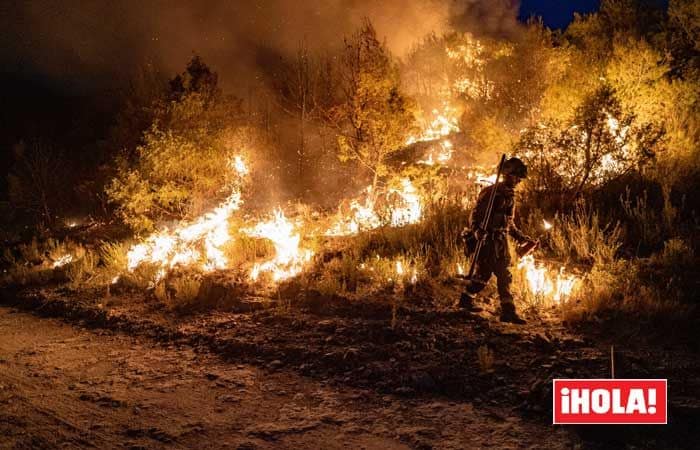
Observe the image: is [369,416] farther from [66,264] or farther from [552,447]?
[66,264]

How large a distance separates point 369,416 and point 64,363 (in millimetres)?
3854

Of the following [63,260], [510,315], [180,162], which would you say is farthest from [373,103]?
[63,260]

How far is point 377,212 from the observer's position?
38.3 ft

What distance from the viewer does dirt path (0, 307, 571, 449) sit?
3869 millimetres

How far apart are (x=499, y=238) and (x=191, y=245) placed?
703cm

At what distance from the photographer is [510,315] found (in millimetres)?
6020

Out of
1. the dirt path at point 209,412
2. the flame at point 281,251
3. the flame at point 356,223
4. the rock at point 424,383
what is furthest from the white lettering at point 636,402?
the flame at point 356,223

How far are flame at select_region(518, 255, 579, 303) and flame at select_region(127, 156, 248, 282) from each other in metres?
5.35

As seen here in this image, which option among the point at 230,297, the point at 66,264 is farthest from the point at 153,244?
the point at 230,297

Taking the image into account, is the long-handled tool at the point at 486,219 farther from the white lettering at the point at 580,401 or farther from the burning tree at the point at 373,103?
the burning tree at the point at 373,103

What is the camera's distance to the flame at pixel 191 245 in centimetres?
996

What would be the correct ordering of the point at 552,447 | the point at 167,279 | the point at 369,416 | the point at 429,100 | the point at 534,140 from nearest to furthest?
1. the point at 552,447
2. the point at 369,416
3. the point at 167,279
4. the point at 534,140
5. the point at 429,100

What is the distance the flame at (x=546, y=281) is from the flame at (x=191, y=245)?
535 cm

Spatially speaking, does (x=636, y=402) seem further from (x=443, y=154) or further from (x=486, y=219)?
(x=443, y=154)
